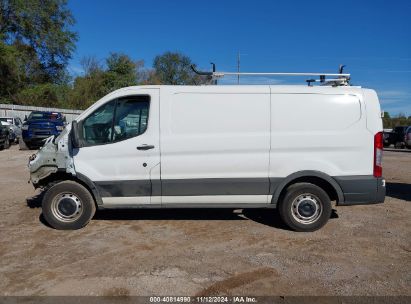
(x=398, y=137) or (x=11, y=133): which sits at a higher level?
A: (x=11, y=133)

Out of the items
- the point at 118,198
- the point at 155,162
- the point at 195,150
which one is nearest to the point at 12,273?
the point at 118,198

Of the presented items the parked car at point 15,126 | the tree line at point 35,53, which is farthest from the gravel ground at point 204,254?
the tree line at point 35,53

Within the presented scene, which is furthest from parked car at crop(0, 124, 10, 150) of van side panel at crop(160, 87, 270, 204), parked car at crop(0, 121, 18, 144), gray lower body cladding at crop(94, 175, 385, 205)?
van side panel at crop(160, 87, 270, 204)

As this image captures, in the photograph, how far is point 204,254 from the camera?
5.25 meters

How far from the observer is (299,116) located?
5969 millimetres

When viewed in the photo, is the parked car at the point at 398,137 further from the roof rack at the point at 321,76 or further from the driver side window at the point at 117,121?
the driver side window at the point at 117,121

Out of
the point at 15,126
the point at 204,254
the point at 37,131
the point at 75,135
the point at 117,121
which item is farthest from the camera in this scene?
the point at 15,126

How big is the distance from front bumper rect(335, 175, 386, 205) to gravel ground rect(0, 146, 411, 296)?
0.52 metres

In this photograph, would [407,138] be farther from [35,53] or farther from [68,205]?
[35,53]

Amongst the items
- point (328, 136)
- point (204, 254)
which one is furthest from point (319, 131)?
point (204, 254)

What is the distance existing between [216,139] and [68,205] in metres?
2.39

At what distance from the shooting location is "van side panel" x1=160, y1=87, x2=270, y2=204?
5.96 metres

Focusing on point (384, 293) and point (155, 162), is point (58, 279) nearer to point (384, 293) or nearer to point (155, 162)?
point (155, 162)

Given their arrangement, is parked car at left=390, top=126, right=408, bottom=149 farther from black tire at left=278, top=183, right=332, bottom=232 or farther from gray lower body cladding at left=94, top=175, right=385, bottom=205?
black tire at left=278, top=183, right=332, bottom=232
